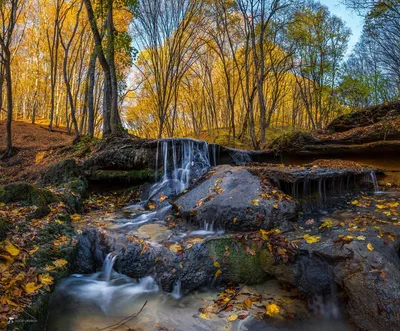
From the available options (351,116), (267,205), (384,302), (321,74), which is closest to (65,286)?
A: (267,205)

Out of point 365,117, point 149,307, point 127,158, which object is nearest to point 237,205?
point 149,307

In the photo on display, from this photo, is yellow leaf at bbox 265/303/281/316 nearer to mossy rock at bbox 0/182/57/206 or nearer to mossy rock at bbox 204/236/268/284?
mossy rock at bbox 204/236/268/284

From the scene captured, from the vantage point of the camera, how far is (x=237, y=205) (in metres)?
5.10

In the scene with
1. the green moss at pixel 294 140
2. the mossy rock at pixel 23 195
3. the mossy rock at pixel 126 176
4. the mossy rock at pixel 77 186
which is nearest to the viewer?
the mossy rock at pixel 23 195

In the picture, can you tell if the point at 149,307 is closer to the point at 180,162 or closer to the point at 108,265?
the point at 108,265

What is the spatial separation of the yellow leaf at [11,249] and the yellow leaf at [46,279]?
0.47m

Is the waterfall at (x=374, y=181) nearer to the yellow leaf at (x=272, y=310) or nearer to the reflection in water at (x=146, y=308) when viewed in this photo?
the reflection in water at (x=146, y=308)

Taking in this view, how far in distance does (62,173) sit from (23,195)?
8.65 ft

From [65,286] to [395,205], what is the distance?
6219 mm

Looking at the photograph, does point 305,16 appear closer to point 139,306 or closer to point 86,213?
point 86,213

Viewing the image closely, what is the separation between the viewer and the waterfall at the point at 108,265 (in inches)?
170

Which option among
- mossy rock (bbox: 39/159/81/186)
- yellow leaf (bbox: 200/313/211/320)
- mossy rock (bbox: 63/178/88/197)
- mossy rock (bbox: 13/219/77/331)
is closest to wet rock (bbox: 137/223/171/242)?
mossy rock (bbox: 13/219/77/331)

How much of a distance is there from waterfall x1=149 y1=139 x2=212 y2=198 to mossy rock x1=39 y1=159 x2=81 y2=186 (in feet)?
8.02

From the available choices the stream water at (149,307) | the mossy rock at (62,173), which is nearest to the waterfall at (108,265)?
the stream water at (149,307)
